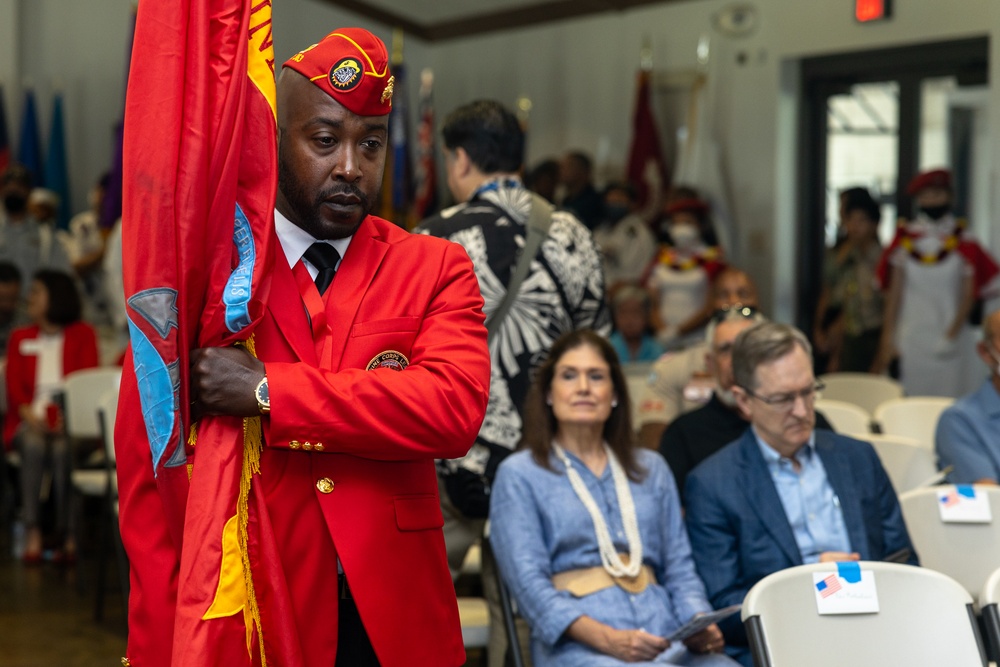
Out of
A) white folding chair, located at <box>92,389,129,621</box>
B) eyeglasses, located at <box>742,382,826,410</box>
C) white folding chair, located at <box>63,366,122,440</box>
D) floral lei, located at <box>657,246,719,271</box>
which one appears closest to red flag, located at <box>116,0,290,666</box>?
eyeglasses, located at <box>742,382,826,410</box>

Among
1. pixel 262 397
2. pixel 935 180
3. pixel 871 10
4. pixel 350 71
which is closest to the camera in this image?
pixel 262 397

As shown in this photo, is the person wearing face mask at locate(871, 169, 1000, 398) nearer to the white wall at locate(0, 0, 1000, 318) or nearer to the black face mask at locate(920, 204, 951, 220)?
the black face mask at locate(920, 204, 951, 220)

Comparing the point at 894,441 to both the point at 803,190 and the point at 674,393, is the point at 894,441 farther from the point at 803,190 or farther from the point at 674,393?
the point at 803,190

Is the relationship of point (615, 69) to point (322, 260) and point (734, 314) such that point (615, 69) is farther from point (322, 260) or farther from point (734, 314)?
point (322, 260)

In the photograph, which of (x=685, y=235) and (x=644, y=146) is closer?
(x=685, y=235)

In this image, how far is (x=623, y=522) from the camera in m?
2.69

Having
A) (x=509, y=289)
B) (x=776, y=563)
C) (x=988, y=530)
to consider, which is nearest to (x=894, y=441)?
(x=988, y=530)

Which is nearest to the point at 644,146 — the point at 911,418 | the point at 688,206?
the point at 688,206

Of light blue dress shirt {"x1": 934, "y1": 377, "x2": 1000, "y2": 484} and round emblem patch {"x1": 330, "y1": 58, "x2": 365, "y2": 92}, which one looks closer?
round emblem patch {"x1": 330, "y1": 58, "x2": 365, "y2": 92}

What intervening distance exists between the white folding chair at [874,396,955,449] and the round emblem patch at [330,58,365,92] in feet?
11.1

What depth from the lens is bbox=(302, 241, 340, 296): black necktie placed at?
4.79ft

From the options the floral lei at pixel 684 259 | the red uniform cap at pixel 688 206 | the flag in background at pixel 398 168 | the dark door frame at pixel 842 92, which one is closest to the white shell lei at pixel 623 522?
the floral lei at pixel 684 259

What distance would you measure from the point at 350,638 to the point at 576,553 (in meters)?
1.28

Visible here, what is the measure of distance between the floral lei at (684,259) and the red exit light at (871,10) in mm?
1779
